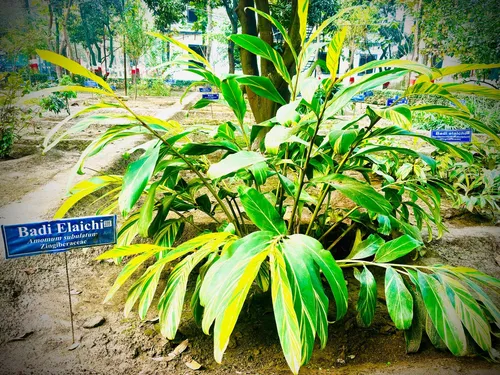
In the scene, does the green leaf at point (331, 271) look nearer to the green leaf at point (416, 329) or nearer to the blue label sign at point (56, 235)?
the green leaf at point (416, 329)

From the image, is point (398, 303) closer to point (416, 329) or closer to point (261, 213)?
point (416, 329)

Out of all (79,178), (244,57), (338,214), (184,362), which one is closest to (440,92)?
(338,214)

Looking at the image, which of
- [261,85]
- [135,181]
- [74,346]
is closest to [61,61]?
[135,181]

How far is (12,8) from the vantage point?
2.81 ft

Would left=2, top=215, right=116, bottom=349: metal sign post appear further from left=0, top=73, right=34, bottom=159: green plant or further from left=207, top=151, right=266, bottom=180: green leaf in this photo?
left=0, top=73, right=34, bottom=159: green plant

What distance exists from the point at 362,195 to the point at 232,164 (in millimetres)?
308

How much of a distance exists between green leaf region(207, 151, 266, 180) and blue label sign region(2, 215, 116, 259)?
369mm

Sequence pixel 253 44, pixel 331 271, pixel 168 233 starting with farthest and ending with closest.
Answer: pixel 168 233, pixel 253 44, pixel 331 271

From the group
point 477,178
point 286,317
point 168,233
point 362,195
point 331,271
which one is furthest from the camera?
point 477,178

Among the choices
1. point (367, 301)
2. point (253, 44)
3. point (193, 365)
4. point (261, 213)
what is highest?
point (253, 44)

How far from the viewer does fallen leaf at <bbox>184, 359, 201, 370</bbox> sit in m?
0.82

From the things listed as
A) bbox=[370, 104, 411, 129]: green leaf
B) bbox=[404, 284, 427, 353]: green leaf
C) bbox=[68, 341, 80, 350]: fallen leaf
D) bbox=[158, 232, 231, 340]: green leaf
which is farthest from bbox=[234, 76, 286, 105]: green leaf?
bbox=[68, 341, 80, 350]: fallen leaf

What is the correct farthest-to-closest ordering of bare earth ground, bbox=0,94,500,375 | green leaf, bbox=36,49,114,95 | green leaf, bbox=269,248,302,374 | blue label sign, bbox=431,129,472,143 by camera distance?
blue label sign, bbox=431,129,472,143, bare earth ground, bbox=0,94,500,375, green leaf, bbox=36,49,114,95, green leaf, bbox=269,248,302,374

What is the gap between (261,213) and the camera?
27.9 inches
